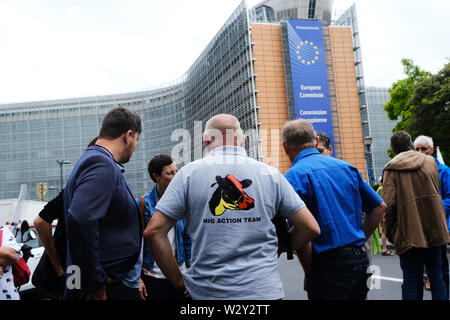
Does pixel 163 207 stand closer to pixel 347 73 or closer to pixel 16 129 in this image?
pixel 347 73

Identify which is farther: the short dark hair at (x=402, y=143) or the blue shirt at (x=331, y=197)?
the short dark hair at (x=402, y=143)

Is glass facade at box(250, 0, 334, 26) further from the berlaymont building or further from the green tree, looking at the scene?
the green tree

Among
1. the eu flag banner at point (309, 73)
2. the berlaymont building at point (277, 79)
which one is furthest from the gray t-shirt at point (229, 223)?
the eu flag banner at point (309, 73)

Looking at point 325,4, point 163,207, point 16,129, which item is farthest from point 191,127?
point 163,207

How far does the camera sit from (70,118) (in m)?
93.1

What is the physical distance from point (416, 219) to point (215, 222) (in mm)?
2734

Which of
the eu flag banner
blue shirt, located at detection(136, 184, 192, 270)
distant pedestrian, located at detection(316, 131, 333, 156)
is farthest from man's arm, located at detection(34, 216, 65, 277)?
the eu flag banner

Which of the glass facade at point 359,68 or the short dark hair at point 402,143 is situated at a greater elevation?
the glass facade at point 359,68

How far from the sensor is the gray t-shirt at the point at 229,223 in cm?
236

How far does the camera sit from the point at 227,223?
2.38 metres

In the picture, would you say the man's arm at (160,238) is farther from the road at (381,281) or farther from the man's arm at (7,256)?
the road at (381,281)

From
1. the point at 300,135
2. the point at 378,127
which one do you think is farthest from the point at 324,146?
the point at 378,127
